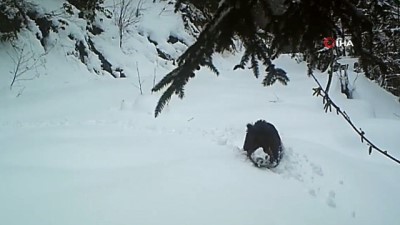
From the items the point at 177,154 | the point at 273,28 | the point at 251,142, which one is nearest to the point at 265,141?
the point at 251,142

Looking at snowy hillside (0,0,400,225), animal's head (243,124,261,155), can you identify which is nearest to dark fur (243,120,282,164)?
animal's head (243,124,261,155)

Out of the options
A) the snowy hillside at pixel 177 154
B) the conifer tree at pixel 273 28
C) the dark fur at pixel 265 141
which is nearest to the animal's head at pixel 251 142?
the dark fur at pixel 265 141

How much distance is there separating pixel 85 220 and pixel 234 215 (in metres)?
1.16

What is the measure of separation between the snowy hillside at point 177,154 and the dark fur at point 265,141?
179mm

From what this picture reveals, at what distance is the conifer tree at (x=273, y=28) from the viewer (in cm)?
148

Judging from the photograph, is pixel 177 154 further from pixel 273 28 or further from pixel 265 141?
pixel 273 28

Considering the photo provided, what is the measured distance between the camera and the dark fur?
4.28 meters

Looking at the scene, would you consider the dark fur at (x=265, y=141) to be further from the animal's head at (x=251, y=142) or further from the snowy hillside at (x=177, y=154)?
the snowy hillside at (x=177, y=154)

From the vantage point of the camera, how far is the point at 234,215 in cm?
310

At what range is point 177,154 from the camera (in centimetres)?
437

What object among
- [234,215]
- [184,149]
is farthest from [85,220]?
[184,149]

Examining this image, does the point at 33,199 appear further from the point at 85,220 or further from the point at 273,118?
the point at 273,118

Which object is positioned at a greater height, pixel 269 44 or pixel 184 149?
pixel 269 44

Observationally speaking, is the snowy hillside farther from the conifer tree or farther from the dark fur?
the conifer tree
